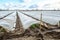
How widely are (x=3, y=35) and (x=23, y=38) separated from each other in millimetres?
357

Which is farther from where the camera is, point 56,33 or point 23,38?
point 56,33

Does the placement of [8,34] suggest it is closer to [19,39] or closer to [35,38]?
[19,39]

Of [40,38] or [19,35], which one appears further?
[19,35]

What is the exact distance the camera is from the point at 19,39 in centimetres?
296

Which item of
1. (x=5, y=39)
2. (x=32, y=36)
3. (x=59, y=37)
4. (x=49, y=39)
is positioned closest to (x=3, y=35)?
(x=5, y=39)

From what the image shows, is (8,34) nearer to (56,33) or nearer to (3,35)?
(3,35)

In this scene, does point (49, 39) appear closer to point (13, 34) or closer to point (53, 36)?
point (53, 36)

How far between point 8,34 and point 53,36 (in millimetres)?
831

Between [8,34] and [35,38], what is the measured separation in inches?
20.6

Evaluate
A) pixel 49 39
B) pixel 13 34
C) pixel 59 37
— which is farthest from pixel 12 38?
pixel 59 37

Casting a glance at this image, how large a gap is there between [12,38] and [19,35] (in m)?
0.16

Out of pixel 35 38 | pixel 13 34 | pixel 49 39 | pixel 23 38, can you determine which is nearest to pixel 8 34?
pixel 13 34

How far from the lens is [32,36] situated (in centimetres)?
305

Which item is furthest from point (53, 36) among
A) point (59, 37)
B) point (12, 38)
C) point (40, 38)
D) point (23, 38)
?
point (12, 38)
